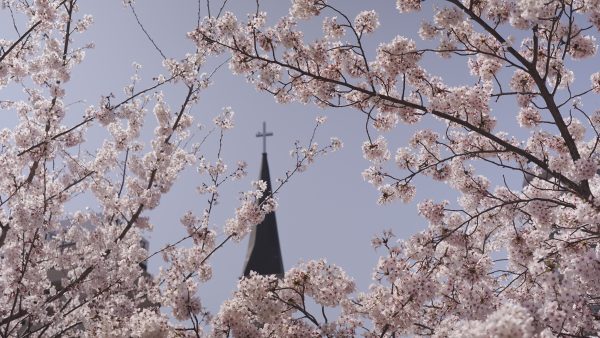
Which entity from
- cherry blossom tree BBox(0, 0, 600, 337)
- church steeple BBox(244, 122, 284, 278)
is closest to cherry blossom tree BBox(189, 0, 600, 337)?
cherry blossom tree BBox(0, 0, 600, 337)

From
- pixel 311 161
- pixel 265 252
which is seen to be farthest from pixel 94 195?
pixel 265 252

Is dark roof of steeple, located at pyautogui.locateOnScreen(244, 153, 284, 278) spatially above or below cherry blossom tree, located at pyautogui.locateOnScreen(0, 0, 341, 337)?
above

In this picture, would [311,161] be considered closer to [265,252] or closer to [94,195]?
[94,195]

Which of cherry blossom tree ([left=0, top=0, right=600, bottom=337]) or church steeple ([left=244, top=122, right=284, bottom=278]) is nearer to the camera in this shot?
cherry blossom tree ([left=0, top=0, right=600, bottom=337])

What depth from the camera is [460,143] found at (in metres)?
7.59

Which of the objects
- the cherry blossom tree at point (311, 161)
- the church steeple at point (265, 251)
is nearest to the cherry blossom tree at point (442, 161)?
the cherry blossom tree at point (311, 161)

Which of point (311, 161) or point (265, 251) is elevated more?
point (265, 251)

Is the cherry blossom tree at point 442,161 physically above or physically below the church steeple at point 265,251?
below

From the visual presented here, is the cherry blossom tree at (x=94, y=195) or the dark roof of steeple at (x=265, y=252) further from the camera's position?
the dark roof of steeple at (x=265, y=252)

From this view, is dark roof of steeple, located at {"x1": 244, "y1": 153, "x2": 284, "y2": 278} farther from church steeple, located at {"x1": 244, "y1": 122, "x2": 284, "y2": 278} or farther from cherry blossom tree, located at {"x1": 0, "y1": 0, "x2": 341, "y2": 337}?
cherry blossom tree, located at {"x1": 0, "y1": 0, "x2": 341, "y2": 337}

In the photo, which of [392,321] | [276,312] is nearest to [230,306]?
[276,312]

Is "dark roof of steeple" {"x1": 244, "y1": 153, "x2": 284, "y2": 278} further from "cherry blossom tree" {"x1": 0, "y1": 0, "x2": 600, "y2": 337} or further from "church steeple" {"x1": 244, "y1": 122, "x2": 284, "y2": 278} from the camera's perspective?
"cherry blossom tree" {"x1": 0, "y1": 0, "x2": 600, "y2": 337}

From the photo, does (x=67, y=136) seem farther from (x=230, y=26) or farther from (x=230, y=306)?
(x=230, y=306)

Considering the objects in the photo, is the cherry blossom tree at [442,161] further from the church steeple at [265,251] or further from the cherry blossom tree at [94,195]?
the church steeple at [265,251]
